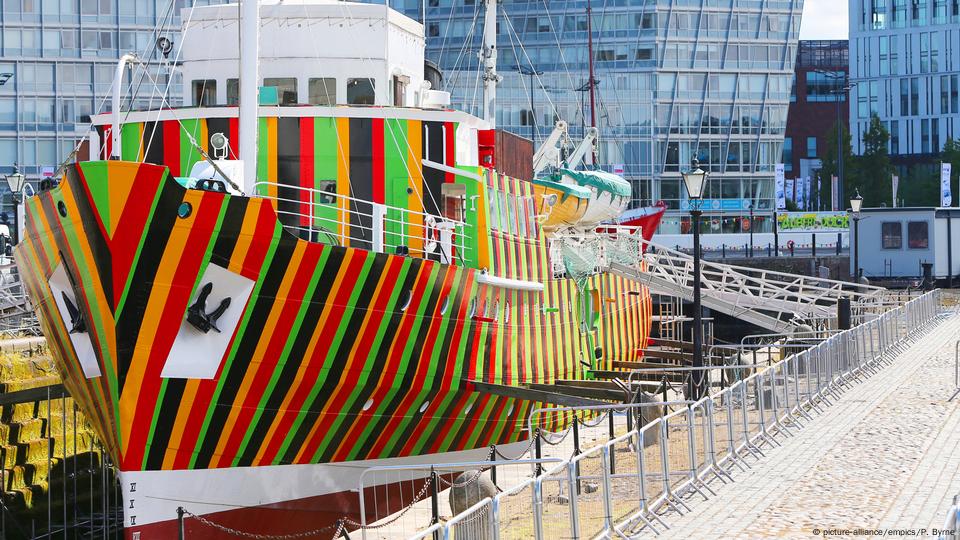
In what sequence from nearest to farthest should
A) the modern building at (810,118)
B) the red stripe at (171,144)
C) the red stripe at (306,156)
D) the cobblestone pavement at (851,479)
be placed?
the cobblestone pavement at (851,479)
the red stripe at (306,156)
the red stripe at (171,144)
the modern building at (810,118)

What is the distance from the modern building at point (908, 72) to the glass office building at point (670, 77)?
907 inches

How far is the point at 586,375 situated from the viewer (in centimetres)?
2580

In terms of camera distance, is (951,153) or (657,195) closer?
(657,195)

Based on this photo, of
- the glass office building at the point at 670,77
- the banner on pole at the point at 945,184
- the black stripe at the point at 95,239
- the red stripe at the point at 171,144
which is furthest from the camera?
the glass office building at the point at 670,77

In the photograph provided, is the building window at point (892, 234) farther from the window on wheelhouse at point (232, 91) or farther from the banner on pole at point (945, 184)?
the window on wheelhouse at point (232, 91)

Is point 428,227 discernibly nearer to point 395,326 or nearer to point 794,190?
point 395,326

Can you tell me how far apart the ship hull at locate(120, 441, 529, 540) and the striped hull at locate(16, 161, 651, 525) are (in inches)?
5.0

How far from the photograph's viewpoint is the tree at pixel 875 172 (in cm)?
Answer: 8475

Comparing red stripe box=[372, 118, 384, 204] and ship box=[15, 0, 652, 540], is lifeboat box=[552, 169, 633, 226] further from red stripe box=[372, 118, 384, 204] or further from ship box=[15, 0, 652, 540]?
red stripe box=[372, 118, 384, 204]

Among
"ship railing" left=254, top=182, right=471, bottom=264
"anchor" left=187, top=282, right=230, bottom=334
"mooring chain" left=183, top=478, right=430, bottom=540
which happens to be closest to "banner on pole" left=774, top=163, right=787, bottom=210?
"ship railing" left=254, top=182, right=471, bottom=264

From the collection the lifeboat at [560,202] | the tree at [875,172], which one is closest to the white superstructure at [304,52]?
the lifeboat at [560,202]

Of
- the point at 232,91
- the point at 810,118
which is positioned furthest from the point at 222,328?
the point at 810,118

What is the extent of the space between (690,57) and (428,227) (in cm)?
6255

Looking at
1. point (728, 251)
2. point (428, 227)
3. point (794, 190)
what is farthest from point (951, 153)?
point (428, 227)
